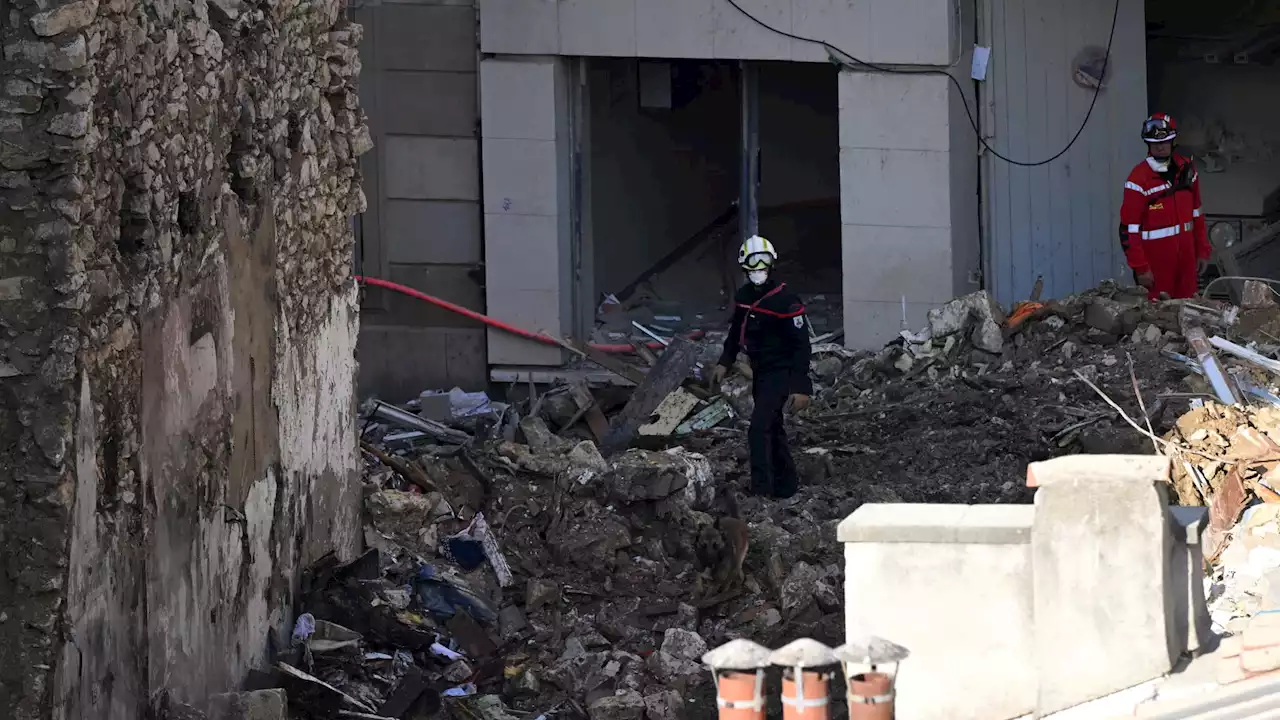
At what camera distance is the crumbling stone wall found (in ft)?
16.1

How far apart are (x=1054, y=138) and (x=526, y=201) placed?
4.47 meters

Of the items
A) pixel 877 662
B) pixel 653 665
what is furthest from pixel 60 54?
pixel 653 665

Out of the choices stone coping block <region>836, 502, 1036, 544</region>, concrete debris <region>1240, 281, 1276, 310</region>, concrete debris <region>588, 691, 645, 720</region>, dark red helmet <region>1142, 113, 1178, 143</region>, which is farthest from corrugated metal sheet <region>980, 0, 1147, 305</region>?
stone coping block <region>836, 502, 1036, 544</region>

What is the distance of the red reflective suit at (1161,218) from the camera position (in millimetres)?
12289

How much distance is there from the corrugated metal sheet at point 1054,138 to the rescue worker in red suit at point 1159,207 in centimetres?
139

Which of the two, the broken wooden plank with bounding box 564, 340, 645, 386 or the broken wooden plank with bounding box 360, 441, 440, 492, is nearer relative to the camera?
the broken wooden plank with bounding box 360, 441, 440, 492

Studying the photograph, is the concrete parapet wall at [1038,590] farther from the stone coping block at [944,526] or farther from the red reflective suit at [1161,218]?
the red reflective suit at [1161,218]

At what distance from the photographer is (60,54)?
193 inches

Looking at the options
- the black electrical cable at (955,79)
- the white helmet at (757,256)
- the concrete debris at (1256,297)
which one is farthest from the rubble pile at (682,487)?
the black electrical cable at (955,79)

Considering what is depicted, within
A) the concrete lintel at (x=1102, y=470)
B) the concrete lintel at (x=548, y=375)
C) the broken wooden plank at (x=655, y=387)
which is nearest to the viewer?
the concrete lintel at (x=1102, y=470)

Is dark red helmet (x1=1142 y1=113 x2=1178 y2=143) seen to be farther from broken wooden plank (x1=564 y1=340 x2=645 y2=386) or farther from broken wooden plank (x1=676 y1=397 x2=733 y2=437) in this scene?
broken wooden plank (x1=564 y1=340 x2=645 y2=386)

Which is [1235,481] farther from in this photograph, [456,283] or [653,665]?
[456,283]

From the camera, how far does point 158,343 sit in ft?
18.9

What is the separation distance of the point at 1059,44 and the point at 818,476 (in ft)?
16.2
